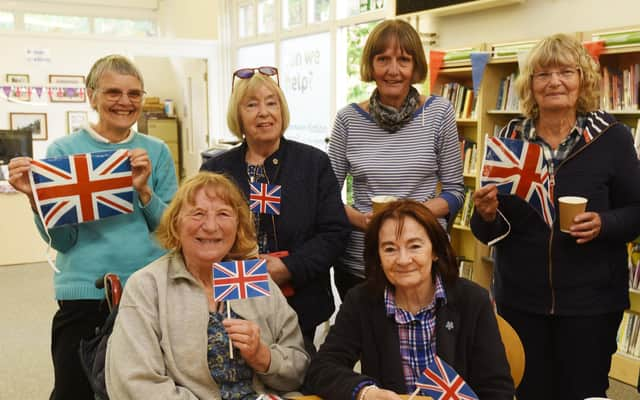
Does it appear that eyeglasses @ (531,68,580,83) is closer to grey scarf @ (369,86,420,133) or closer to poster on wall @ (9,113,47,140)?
grey scarf @ (369,86,420,133)

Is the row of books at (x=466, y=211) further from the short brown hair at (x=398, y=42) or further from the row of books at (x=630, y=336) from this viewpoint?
the short brown hair at (x=398, y=42)

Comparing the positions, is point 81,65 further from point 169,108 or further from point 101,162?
point 101,162

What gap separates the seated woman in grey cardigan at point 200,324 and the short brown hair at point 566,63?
106cm

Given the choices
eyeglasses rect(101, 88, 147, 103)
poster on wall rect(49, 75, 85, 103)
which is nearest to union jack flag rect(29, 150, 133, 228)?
eyeglasses rect(101, 88, 147, 103)

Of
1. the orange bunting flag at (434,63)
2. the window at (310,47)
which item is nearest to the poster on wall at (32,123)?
the window at (310,47)

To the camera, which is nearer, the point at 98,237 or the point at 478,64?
the point at 98,237

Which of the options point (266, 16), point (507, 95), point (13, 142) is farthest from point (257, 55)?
point (507, 95)

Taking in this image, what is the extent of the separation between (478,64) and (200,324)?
10.5 ft

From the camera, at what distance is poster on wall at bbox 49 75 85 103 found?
22.9 feet

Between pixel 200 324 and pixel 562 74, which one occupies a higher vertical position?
pixel 562 74

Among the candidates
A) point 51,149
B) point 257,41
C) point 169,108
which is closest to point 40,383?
point 51,149

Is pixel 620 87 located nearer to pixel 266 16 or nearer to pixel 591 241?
pixel 591 241

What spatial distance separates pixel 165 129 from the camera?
428 inches

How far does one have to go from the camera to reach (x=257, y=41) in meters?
8.57
